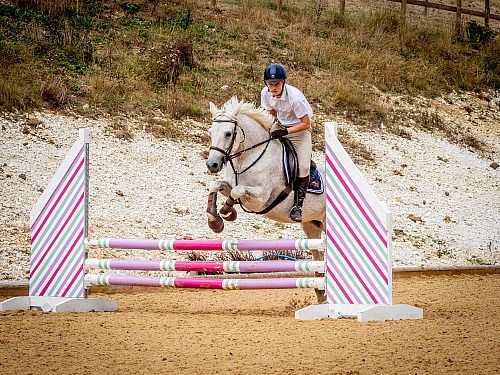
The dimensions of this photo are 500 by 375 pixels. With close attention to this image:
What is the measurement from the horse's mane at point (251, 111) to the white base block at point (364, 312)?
1.97 m

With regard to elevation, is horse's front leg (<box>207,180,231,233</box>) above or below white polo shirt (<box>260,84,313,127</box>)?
below

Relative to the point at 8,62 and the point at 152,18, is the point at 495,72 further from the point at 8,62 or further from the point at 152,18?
the point at 8,62

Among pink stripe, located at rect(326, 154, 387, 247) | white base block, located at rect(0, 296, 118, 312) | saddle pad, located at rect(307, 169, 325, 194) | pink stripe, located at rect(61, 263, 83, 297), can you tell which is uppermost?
pink stripe, located at rect(326, 154, 387, 247)

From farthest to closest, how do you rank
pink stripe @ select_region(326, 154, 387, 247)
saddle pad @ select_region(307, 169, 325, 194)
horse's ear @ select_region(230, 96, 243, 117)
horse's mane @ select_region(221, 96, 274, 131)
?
saddle pad @ select_region(307, 169, 325, 194) < horse's mane @ select_region(221, 96, 274, 131) < horse's ear @ select_region(230, 96, 243, 117) < pink stripe @ select_region(326, 154, 387, 247)

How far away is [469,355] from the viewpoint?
355cm

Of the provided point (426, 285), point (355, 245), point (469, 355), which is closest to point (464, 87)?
point (426, 285)

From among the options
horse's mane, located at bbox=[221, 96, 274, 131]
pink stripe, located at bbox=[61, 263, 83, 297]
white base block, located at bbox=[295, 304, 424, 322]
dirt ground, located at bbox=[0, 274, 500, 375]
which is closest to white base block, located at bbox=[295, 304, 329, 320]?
white base block, located at bbox=[295, 304, 424, 322]

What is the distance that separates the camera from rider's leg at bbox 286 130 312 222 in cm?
570

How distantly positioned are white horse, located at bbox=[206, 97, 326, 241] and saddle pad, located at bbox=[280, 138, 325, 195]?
4 centimetres

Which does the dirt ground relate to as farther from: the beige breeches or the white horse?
the beige breeches

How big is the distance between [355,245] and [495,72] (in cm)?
1605

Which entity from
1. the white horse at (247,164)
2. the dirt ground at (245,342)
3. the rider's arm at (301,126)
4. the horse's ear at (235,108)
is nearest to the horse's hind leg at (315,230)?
the white horse at (247,164)

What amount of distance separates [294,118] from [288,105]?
7.1 inches

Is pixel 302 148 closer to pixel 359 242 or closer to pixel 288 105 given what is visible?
pixel 288 105
